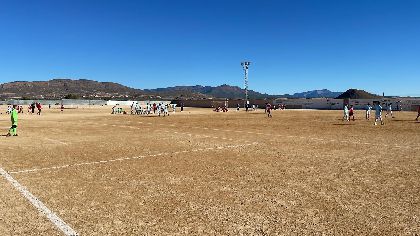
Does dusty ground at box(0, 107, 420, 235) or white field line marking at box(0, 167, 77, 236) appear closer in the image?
white field line marking at box(0, 167, 77, 236)

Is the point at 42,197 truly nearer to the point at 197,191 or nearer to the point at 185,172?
the point at 197,191

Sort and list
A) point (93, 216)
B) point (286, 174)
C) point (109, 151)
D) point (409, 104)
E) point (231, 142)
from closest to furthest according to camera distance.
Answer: point (93, 216) < point (286, 174) < point (109, 151) < point (231, 142) < point (409, 104)

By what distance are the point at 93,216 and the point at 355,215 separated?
4.77m

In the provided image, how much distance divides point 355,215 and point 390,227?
720mm

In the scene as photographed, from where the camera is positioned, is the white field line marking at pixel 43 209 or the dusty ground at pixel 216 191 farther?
the dusty ground at pixel 216 191

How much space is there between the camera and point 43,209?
23.8 ft

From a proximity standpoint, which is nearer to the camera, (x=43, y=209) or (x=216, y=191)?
(x=43, y=209)

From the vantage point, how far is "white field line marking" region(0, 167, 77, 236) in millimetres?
6195

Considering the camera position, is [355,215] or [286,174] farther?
[286,174]

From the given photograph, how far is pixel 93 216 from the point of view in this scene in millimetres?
6891

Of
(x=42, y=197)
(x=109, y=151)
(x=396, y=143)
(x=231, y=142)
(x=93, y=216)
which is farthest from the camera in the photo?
(x=231, y=142)

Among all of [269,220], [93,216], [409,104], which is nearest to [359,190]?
[269,220]

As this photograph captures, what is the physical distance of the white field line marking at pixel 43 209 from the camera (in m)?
6.20

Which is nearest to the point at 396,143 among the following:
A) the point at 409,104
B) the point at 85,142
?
the point at 85,142
